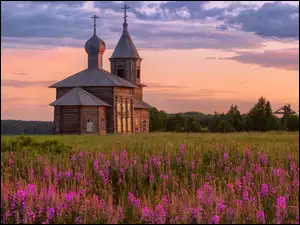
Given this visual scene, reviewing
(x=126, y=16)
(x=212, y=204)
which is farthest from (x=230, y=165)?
(x=126, y=16)

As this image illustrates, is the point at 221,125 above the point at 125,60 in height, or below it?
below

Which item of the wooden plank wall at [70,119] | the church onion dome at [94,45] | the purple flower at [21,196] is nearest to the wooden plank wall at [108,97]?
the wooden plank wall at [70,119]

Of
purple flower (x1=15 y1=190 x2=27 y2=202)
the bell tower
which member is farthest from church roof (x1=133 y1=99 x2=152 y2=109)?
purple flower (x1=15 y1=190 x2=27 y2=202)

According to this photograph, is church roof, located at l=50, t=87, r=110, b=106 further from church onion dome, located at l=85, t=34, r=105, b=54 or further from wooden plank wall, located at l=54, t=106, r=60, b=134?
church onion dome, located at l=85, t=34, r=105, b=54

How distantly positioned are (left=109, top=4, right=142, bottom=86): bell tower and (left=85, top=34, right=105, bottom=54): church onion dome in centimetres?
846

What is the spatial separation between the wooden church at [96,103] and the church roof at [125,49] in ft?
5.20

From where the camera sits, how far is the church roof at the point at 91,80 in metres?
56.3

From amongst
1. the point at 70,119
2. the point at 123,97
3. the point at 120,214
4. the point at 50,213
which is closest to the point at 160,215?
the point at 120,214

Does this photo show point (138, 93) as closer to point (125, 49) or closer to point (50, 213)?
point (125, 49)

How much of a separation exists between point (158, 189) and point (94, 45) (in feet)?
168

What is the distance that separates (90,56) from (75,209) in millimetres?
52838

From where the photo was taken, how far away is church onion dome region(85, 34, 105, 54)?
197 ft

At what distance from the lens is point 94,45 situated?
197 ft

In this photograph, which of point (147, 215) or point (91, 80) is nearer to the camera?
point (147, 215)
